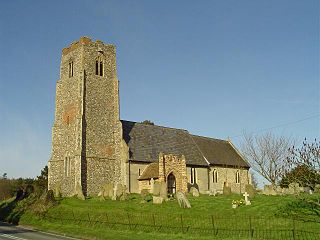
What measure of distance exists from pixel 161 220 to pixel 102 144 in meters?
22.8

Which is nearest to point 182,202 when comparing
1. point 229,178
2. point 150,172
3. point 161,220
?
point 161,220

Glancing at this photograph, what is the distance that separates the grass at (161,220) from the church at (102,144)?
11.1 metres

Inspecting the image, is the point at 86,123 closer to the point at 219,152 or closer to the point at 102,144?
the point at 102,144

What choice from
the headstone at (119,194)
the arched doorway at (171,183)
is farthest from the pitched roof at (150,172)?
the headstone at (119,194)

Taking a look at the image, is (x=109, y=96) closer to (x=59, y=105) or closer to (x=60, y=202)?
(x=59, y=105)

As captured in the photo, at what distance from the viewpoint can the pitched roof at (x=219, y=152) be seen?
52250 mm

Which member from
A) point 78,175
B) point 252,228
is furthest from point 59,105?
point 252,228

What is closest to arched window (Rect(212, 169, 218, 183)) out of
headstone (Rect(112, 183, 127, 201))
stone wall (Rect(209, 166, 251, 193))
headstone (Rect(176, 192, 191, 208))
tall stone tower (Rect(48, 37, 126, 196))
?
stone wall (Rect(209, 166, 251, 193))

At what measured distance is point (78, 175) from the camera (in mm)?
40219

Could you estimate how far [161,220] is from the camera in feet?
71.7

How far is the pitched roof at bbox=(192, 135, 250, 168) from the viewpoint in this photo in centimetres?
5225

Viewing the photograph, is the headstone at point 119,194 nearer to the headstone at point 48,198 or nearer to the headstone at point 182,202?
the headstone at point 48,198

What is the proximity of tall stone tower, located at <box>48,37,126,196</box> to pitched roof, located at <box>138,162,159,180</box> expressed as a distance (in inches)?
93.3

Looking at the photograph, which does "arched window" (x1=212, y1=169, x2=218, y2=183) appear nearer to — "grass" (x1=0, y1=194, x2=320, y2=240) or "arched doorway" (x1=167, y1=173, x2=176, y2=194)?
"arched doorway" (x1=167, y1=173, x2=176, y2=194)
